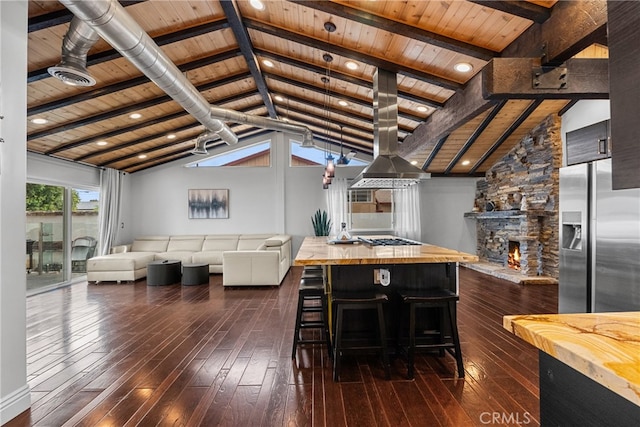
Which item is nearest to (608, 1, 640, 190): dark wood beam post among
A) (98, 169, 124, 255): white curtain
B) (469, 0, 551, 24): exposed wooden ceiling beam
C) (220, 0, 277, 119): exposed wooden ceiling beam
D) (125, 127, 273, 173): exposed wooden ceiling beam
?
(469, 0, 551, 24): exposed wooden ceiling beam

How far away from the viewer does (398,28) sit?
2.97 meters

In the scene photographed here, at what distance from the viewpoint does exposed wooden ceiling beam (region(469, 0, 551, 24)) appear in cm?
233

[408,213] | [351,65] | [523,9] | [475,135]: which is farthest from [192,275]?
[523,9]

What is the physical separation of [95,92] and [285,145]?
15.2 feet

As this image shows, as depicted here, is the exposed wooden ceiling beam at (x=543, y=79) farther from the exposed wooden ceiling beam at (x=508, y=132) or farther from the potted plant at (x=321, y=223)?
the potted plant at (x=321, y=223)

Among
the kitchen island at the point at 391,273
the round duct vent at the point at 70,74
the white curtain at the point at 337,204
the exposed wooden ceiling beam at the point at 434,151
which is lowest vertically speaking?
the kitchen island at the point at 391,273

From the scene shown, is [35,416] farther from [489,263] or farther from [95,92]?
[489,263]

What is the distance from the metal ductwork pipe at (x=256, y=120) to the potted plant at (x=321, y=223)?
2401 mm

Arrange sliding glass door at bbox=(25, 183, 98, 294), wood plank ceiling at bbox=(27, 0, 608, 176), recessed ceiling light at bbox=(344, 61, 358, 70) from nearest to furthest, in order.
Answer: wood plank ceiling at bbox=(27, 0, 608, 176), recessed ceiling light at bbox=(344, 61, 358, 70), sliding glass door at bbox=(25, 183, 98, 294)

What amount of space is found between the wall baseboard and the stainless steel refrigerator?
456 centimetres

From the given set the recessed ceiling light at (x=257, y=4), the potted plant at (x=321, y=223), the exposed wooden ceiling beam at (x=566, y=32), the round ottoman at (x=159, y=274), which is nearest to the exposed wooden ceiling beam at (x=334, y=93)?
the recessed ceiling light at (x=257, y=4)

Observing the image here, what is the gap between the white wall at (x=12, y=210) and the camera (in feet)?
6.66

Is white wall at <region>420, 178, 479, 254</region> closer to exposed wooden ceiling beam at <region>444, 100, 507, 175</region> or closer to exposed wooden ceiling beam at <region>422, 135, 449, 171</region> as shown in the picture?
exposed wooden ceiling beam at <region>444, 100, 507, 175</region>

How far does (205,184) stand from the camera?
8.36 metres
